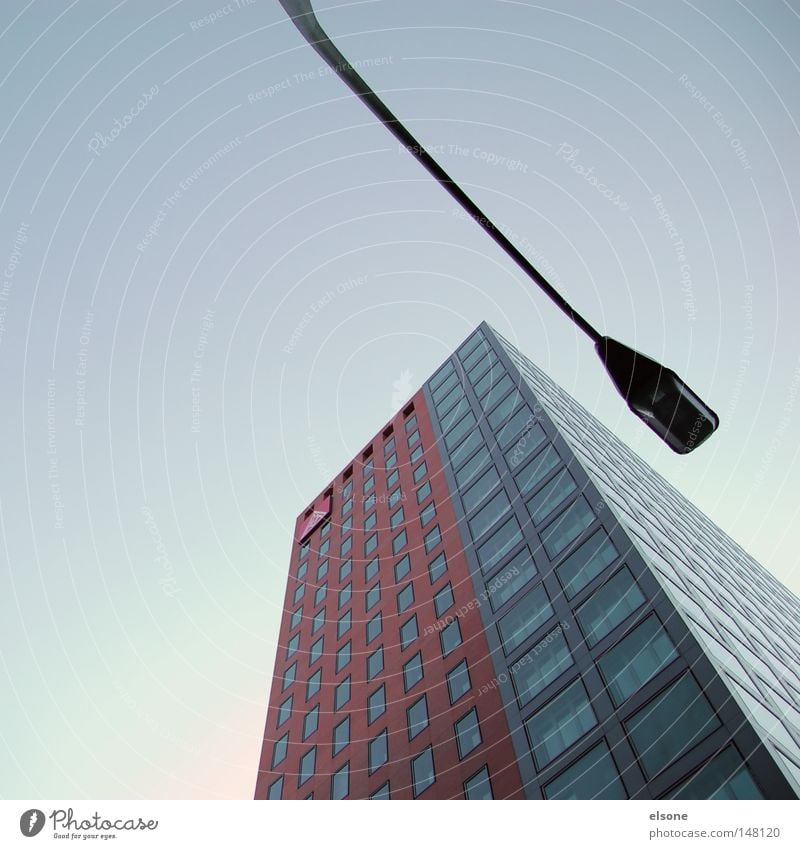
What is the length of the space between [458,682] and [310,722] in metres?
10.8

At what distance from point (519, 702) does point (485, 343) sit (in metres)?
26.4

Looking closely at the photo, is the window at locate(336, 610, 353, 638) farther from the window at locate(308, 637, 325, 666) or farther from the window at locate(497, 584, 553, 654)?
the window at locate(497, 584, 553, 654)

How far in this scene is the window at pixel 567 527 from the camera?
80.0ft

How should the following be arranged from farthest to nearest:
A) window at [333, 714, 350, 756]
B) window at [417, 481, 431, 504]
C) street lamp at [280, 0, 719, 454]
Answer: window at [417, 481, 431, 504] < window at [333, 714, 350, 756] < street lamp at [280, 0, 719, 454]

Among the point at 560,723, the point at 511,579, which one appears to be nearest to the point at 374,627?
the point at 511,579

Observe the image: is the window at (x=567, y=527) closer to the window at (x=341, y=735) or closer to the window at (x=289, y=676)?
the window at (x=341, y=735)

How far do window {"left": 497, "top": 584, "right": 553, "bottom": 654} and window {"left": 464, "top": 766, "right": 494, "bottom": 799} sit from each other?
162 inches

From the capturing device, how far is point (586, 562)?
75.1ft

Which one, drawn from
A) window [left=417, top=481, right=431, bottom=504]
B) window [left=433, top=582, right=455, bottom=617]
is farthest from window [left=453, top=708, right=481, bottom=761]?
window [left=417, top=481, right=431, bottom=504]

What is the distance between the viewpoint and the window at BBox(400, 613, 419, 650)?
2838cm

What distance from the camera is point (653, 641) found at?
18797mm

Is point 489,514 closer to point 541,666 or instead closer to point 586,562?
point 586,562

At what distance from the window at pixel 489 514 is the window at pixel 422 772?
9.42 metres
